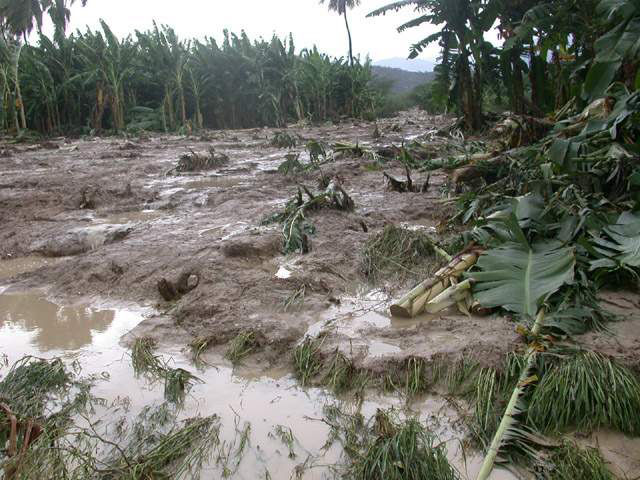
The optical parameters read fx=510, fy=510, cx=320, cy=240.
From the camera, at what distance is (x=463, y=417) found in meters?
2.18

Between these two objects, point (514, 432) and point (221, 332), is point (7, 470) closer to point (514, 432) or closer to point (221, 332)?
point (221, 332)

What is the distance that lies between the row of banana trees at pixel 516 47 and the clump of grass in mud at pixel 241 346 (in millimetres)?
5306

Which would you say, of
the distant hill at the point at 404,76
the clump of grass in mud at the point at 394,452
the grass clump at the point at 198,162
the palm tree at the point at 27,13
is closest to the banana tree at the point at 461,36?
the grass clump at the point at 198,162

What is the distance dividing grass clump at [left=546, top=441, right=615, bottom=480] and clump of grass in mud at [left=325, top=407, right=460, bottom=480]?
35cm

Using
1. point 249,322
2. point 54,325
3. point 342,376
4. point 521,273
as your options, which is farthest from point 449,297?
point 54,325

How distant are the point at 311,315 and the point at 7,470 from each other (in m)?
1.85

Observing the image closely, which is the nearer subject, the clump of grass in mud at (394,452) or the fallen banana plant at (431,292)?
the clump of grass in mud at (394,452)

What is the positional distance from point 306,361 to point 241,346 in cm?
43

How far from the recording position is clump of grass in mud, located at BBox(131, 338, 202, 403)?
2.54 meters

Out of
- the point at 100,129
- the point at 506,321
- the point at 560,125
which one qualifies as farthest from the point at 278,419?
the point at 100,129

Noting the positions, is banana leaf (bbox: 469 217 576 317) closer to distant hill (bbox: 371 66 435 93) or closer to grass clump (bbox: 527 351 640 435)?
grass clump (bbox: 527 351 640 435)

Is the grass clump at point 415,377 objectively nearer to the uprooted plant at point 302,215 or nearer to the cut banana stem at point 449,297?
the cut banana stem at point 449,297

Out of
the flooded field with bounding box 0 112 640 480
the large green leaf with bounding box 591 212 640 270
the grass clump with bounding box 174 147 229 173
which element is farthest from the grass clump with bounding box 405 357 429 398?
the grass clump with bounding box 174 147 229 173

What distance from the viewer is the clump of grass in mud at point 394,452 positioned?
1.81 m
